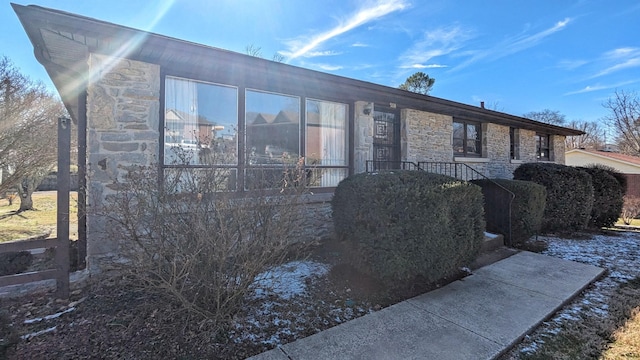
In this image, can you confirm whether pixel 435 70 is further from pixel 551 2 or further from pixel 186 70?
pixel 186 70

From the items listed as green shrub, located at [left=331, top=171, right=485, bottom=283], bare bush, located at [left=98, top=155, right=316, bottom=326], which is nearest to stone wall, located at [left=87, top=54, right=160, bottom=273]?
bare bush, located at [left=98, top=155, right=316, bottom=326]

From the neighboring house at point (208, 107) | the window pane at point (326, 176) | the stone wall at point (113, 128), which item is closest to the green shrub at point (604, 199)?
the neighboring house at point (208, 107)

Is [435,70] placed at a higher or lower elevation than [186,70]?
higher

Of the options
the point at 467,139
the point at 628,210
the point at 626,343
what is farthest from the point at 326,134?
the point at 628,210

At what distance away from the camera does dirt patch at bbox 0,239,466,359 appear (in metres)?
2.41

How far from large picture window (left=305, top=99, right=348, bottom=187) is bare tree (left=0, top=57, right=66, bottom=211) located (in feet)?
31.1

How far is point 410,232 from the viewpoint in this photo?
3451mm

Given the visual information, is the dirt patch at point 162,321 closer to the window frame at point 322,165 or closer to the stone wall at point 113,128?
the stone wall at point 113,128

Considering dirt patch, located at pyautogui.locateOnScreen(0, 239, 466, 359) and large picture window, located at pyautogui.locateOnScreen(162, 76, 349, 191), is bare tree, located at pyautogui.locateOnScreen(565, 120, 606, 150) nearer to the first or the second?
large picture window, located at pyautogui.locateOnScreen(162, 76, 349, 191)

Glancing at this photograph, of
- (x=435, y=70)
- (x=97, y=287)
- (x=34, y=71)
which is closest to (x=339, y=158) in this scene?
(x=97, y=287)

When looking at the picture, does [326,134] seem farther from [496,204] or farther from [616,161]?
[616,161]

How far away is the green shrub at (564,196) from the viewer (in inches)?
279

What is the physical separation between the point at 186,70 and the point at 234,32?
4.45 meters

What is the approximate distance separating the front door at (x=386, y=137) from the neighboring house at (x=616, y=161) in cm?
1526
